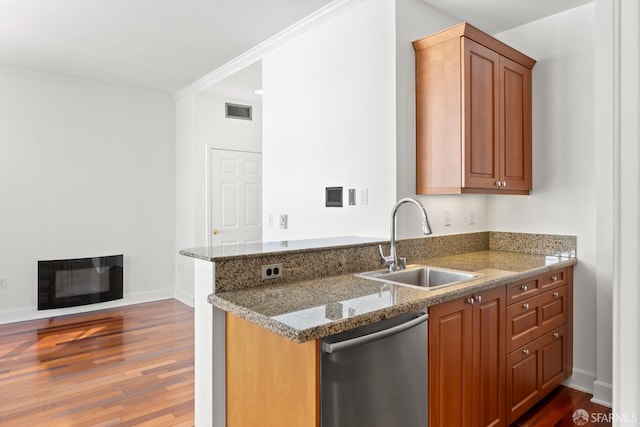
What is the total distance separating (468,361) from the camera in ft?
6.52

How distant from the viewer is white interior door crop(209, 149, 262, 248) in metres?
5.18

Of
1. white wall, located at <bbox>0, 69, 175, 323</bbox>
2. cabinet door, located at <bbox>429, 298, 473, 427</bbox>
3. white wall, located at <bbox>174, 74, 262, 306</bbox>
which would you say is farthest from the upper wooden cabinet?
white wall, located at <bbox>0, 69, 175, 323</bbox>

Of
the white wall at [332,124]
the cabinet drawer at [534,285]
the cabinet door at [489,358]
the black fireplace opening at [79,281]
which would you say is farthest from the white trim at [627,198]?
the black fireplace opening at [79,281]

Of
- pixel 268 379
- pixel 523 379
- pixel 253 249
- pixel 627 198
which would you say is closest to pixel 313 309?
pixel 268 379

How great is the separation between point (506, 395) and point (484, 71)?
1.95 metres

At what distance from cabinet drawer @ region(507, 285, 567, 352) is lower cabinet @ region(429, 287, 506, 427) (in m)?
0.13

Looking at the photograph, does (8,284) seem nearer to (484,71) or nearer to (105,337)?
(105,337)

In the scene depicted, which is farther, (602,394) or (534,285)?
(602,394)

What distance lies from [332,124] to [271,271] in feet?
4.85

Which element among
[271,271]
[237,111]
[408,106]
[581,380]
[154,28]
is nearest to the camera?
[271,271]

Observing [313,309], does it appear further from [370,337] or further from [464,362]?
[464,362]

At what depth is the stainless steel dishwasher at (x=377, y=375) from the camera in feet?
4.69

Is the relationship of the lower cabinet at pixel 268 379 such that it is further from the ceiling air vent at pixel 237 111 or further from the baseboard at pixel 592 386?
the ceiling air vent at pixel 237 111

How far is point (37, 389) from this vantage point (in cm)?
281
